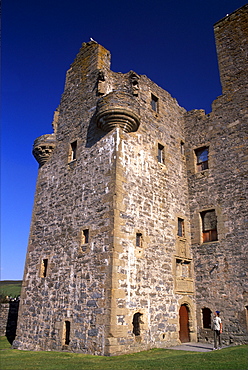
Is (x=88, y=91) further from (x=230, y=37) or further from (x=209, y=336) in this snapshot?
(x=209, y=336)

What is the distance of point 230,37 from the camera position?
16.3m

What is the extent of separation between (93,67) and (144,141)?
14.2ft

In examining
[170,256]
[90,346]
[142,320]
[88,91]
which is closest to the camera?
[90,346]

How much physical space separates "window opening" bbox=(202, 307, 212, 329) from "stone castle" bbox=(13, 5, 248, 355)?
0.13ft

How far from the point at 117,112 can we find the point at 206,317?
9.06m

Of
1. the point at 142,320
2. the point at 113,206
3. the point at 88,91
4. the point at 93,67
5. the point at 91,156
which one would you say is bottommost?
the point at 142,320

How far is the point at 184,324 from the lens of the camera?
12.9 metres

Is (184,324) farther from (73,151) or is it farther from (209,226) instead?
(73,151)

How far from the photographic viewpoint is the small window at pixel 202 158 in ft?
50.1

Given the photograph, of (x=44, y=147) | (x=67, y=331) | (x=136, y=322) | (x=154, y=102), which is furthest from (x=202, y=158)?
(x=67, y=331)

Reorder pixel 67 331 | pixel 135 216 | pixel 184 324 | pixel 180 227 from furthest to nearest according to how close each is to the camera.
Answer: pixel 180 227 → pixel 184 324 → pixel 135 216 → pixel 67 331

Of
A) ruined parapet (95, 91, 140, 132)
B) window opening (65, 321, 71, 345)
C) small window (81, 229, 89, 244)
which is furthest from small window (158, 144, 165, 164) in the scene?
window opening (65, 321, 71, 345)

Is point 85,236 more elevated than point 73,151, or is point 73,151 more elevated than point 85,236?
point 73,151

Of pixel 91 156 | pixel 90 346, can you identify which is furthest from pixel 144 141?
pixel 90 346
